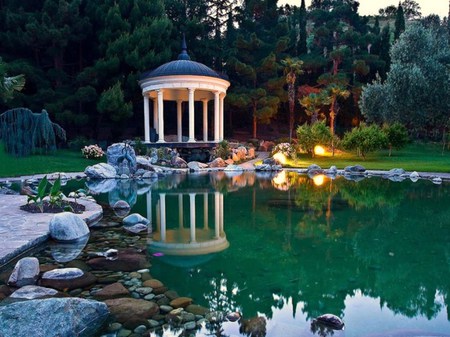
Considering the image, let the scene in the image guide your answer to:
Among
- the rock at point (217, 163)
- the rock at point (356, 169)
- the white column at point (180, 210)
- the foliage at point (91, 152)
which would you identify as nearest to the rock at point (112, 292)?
the white column at point (180, 210)

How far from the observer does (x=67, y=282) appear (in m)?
4.84

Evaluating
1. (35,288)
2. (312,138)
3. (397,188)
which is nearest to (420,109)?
(312,138)

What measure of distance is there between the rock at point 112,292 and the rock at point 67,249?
4.78ft

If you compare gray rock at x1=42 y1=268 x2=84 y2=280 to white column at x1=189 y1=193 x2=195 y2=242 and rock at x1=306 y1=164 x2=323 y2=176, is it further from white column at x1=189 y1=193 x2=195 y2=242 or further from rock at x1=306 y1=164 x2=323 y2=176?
rock at x1=306 y1=164 x2=323 y2=176

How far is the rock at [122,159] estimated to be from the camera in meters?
18.6

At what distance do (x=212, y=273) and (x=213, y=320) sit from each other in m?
1.44

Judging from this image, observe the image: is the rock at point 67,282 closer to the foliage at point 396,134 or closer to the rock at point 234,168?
the rock at point 234,168

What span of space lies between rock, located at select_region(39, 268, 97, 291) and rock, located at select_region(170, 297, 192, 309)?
48.1 inches

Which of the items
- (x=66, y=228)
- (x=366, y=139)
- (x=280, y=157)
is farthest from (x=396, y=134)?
(x=66, y=228)

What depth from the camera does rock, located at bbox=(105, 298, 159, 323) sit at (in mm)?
3958

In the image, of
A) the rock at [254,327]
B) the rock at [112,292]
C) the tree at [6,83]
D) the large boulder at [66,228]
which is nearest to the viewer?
the rock at [254,327]

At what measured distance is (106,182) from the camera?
54.5 ft

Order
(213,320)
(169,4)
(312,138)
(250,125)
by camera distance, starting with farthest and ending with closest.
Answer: (250,125) → (169,4) → (312,138) → (213,320)

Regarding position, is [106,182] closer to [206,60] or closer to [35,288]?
[35,288]
